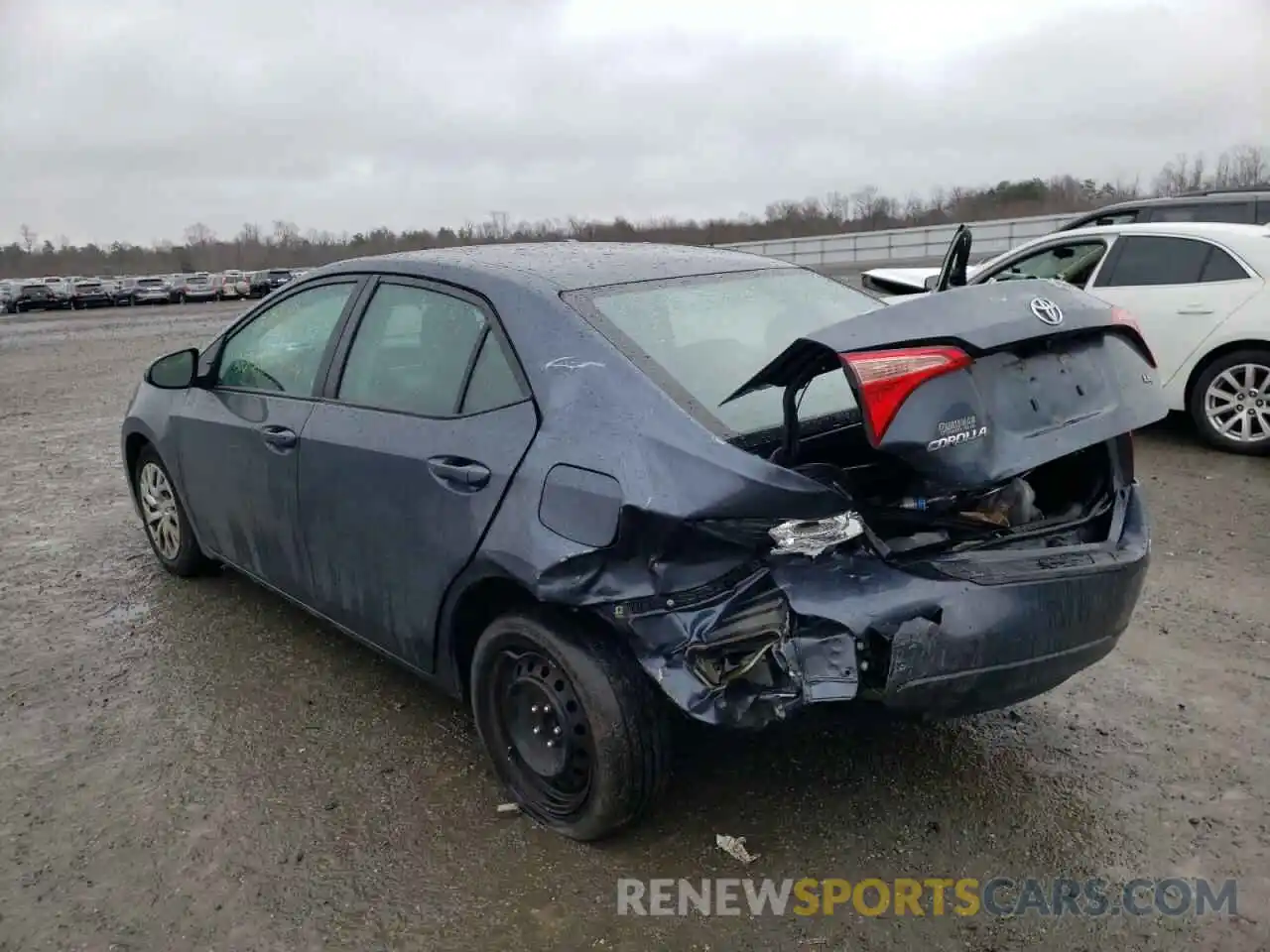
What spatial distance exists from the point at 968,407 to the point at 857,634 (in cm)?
61

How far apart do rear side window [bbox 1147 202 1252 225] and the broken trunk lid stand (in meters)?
8.17

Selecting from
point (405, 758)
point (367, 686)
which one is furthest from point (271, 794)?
point (367, 686)

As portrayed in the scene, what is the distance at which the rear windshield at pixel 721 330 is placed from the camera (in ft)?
8.96

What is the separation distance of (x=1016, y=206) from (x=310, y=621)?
4721cm

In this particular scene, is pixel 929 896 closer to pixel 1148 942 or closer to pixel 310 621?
pixel 1148 942

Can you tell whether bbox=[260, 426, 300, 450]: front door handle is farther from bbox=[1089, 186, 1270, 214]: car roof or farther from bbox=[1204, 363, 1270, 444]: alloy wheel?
bbox=[1089, 186, 1270, 214]: car roof

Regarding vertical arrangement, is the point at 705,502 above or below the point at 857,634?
above

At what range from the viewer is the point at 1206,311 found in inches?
267

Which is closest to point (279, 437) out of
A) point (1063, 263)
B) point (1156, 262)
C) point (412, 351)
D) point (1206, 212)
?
point (412, 351)

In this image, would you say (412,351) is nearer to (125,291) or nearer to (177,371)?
(177,371)

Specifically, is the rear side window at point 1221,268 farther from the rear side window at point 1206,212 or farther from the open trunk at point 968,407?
the open trunk at point 968,407

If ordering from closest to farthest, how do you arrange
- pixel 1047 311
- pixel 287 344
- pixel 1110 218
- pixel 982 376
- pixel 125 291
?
1. pixel 982 376
2. pixel 1047 311
3. pixel 287 344
4. pixel 1110 218
5. pixel 125 291

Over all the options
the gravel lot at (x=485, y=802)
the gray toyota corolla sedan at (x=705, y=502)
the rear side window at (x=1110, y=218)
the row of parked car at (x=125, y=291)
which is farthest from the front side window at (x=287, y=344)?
the row of parked car at (x=125, y=291)

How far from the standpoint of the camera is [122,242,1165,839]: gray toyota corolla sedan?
242 centimetres
